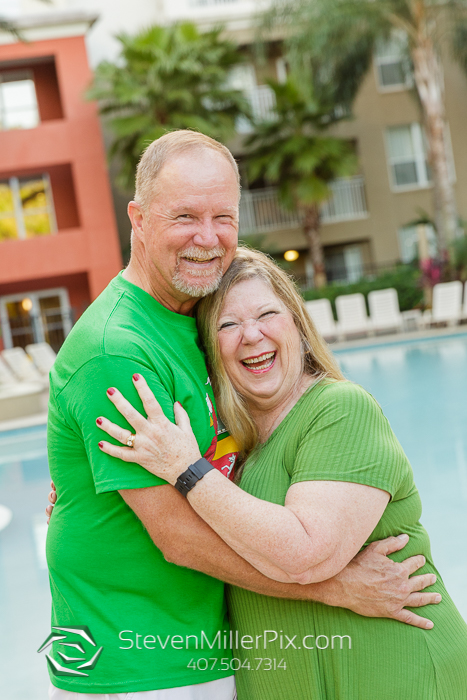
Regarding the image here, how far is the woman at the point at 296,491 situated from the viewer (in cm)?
172

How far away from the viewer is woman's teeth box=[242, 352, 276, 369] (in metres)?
2.15

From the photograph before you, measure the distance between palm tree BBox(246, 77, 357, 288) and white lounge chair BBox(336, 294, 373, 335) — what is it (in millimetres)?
2968

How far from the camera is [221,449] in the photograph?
209cm

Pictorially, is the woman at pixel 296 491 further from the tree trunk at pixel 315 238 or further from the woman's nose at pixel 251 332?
the tree trunk at pixel 315 238

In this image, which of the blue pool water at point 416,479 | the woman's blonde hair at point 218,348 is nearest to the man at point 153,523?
the woman's blonde hair at point 218,348

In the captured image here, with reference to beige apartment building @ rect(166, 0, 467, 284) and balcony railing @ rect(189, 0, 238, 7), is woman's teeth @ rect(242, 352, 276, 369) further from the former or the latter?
balcony railing @ rect(189, 0, 238, 7)

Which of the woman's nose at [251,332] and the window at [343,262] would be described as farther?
the window at [343,262]

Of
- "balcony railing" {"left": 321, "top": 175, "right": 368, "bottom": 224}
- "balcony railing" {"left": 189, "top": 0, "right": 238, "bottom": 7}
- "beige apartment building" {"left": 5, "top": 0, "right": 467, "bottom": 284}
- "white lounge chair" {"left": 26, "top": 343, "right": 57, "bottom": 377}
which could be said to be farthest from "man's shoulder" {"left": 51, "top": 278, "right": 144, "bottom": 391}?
"balcony railing" {"left": 321, "top": 175, "right": 368, "bottom": 224}

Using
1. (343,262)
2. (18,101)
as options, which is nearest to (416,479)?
(18,101)

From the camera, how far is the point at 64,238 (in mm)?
21203

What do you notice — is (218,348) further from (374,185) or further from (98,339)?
(374,185)

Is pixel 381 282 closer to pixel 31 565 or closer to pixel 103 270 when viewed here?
pixel 103 270

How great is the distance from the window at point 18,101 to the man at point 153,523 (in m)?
22.1

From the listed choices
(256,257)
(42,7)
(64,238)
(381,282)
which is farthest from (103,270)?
(256,257)
